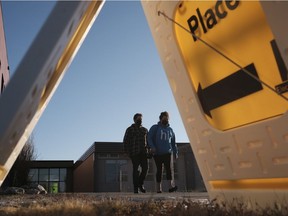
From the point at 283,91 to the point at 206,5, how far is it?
3.03 ft

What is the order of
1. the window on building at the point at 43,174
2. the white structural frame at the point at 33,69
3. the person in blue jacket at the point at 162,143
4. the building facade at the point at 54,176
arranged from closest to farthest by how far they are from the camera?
the white structural frame at the point at 33,69 → the person in blue jacket at the point at 162,143 → the building facade at the point at 54,176 → the window on building at the point at 43,174

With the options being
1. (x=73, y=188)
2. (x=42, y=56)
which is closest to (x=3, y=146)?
(x=42, y=56)

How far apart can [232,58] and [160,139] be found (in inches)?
213

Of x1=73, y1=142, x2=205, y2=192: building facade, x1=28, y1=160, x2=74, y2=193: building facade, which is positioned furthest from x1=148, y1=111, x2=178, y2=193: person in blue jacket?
x1=28, y1=160, x2=74, y2=193: building facade

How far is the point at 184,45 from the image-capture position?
3404 mm

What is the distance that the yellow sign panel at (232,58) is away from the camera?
8.98 ft

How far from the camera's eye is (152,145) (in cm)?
833

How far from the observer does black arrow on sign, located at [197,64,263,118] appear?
9.70 feet

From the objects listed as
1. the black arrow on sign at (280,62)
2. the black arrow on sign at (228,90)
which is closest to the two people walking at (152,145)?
the black arrow on sign at (228,90)

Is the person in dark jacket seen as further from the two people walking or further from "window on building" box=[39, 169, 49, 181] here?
"window on building" box=[39, 169, 49, 181]

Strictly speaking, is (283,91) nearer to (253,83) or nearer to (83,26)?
(253,83)

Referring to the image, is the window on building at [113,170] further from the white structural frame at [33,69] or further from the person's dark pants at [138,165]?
the white structural frame at [33,69]

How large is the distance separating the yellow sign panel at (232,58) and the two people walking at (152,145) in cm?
505

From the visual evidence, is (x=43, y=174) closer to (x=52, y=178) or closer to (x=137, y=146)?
(x=52, y=178)
